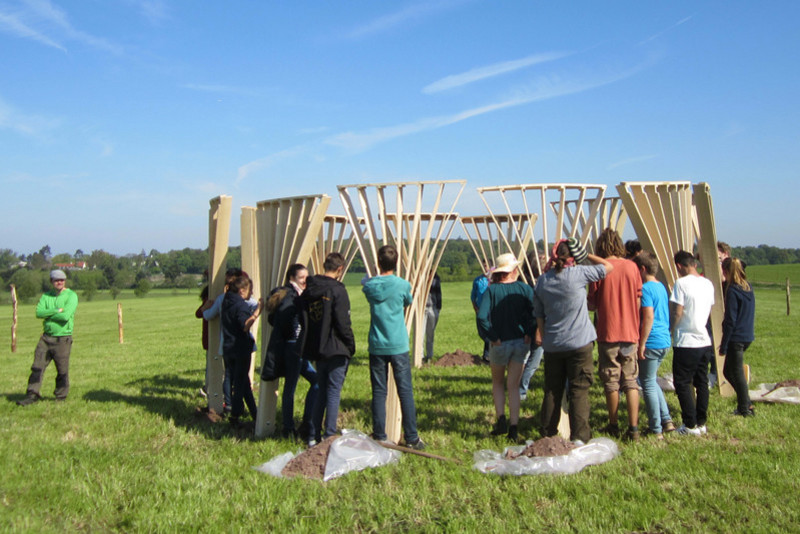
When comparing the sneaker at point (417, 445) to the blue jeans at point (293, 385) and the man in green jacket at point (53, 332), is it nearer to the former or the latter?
the blue jeans at point (293, 385)

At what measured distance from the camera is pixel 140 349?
15.5 meters

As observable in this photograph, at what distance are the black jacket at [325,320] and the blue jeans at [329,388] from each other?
0.38 feet

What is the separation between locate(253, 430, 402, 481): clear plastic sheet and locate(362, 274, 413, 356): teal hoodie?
0.81m

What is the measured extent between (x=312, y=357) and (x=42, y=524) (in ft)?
7.72

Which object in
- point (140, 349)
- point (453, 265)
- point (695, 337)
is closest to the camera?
point (695, 337)

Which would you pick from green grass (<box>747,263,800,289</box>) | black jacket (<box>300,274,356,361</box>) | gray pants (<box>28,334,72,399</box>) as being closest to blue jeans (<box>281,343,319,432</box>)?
black jacket (<box>300,274,356,361</box>)

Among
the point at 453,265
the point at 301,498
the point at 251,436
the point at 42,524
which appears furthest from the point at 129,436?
the point at 453,265

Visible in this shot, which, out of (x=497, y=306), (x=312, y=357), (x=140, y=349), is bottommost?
(x=140, y=349)

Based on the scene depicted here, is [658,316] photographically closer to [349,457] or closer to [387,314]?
[387,314]

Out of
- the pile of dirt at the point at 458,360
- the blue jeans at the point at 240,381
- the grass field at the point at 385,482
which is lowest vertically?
the pile of dirt at the point at 458,360

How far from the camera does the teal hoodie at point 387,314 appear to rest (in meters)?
5.43

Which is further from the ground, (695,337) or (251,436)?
(695,337)

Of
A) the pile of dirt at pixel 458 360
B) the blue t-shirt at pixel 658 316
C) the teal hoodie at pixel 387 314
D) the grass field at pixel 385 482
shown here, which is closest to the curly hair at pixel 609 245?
the blue t-shirt at pixel 658 316

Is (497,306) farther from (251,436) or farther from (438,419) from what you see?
(251,436)
